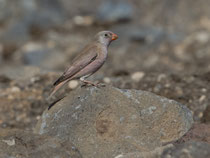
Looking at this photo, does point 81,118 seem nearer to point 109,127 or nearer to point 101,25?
Answer: point 109,127

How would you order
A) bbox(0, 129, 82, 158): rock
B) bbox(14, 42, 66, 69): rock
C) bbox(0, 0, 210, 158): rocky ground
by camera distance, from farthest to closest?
bbox(14, 42, 66, 69): rock
bbox(0, 0, 210, 158): rocky ground
bbox(0, 129, 82, 158): rock

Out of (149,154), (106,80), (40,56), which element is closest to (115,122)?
(149,154)

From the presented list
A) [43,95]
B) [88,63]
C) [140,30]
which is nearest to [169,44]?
[140,30]

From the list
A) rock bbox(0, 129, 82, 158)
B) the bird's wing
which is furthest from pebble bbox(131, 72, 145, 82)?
rock bbox(0, 129, 82, 158)

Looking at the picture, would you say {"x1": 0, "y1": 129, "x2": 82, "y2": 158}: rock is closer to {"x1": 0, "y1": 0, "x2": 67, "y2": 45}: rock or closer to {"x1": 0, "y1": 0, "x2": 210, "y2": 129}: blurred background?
{"x1": 0, "y1": 0, "x2": 210, "y2": 129}: blurred background

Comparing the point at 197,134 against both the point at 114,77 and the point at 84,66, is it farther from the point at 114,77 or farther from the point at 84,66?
the point at 114,77
